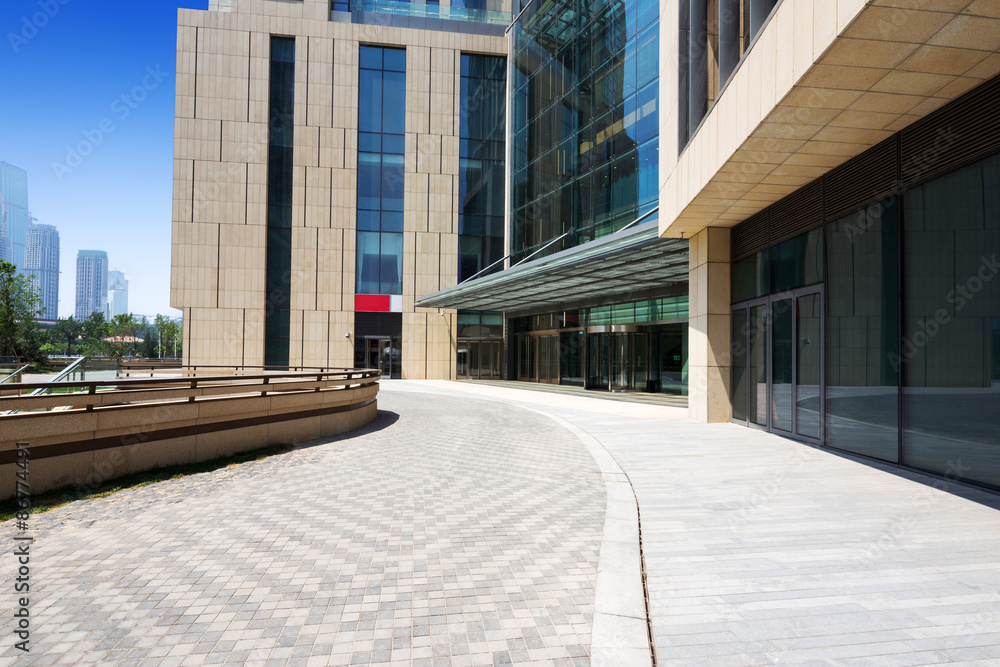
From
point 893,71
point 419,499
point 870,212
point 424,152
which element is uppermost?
point 424,152

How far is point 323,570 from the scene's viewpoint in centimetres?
462

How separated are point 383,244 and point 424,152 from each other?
6.74 m

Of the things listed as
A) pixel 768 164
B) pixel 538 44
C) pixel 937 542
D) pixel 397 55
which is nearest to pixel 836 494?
pixel 937 542

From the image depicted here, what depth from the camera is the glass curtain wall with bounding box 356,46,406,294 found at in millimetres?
37531

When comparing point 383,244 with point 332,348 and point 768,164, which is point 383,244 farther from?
point 768,164

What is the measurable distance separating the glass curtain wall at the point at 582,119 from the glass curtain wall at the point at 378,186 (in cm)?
801

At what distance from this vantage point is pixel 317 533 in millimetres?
5570

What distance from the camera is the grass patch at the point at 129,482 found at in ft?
21.1

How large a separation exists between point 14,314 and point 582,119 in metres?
46.7

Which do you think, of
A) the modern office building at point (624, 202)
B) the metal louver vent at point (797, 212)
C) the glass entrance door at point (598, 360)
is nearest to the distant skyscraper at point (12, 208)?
the modern office building at point (624, 202)

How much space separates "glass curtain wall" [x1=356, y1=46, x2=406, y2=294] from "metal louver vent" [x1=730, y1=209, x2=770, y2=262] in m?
26.7

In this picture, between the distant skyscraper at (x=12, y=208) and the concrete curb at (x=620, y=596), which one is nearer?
the concrete curb at (x=620, y=596)

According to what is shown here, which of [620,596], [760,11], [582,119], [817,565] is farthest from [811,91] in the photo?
[582,119]

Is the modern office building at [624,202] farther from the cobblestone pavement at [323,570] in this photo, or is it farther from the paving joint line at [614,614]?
the cobblestone pavement at [323,570]
